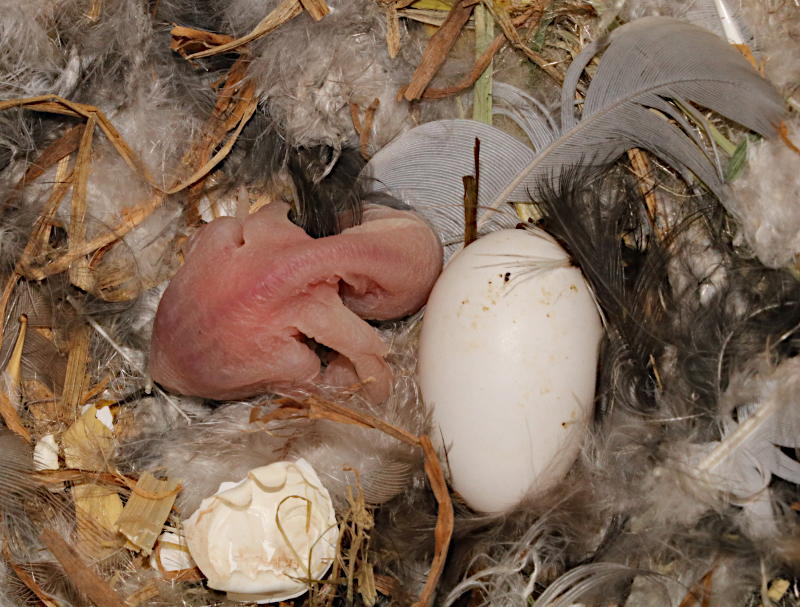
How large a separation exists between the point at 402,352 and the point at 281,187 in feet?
1.32

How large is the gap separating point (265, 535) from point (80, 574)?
333mm

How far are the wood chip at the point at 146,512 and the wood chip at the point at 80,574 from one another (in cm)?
8

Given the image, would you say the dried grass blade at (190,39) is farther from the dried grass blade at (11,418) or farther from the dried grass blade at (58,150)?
the dried grass blade at (11,418)

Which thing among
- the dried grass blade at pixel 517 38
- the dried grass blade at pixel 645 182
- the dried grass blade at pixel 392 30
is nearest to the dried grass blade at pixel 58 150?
the dried grass blade at pixel 392 30

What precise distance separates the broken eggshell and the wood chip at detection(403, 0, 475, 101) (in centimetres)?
74

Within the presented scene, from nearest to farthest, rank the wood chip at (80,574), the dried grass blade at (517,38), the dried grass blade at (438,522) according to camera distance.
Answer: the dried grass blade at (438,522) < the wood chip at (80,574) < the dried grass blade at (517,38)

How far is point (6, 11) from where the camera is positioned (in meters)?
1.44

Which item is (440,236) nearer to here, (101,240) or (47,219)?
(101,240)

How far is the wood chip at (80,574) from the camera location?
4.33 ft


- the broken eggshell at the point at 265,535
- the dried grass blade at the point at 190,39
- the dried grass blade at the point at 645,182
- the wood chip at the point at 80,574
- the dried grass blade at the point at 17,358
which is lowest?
the wood chip at the point at 80,574

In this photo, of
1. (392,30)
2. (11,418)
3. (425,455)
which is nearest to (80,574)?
(11,418)

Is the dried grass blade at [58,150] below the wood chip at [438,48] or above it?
below

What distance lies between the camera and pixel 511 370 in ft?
4.03

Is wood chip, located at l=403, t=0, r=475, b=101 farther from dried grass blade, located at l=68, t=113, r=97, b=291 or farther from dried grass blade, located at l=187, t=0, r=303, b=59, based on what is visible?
dried grass blade, located at l=68, t=113, r=97, b=291
